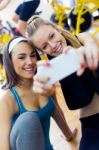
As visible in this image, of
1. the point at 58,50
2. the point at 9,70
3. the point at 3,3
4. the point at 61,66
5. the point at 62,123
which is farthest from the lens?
the point at 3,3

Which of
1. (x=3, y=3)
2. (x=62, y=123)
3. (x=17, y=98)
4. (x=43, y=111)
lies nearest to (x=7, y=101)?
(x=17, y=98)

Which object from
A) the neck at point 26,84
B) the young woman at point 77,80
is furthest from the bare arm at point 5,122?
the young woman at point 77,80

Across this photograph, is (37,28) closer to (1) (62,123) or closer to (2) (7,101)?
(2) (7,101)

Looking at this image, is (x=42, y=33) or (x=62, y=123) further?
(x=62, y=123)

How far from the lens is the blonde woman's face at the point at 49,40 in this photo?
1085mm

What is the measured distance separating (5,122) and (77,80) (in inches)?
12.6

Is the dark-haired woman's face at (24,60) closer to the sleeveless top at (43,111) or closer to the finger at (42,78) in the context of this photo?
the sleeveless top at (43,111)

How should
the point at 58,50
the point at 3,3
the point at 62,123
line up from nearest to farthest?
the point at 58,50, the point at 62,123, the point at 3,3

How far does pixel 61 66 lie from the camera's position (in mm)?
871

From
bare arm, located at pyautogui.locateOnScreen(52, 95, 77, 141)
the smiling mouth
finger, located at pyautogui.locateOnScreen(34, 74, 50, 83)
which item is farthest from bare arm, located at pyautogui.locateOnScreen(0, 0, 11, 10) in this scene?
finger, located at pyautogui.locateOnScreen(34, 74, 50, 83)

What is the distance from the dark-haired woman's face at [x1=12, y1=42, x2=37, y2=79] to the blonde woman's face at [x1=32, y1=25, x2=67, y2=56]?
57 millimetres

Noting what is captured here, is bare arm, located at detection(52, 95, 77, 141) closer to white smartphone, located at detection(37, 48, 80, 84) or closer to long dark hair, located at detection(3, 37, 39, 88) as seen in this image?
long dark hair, located at detection(3, 37, 39, 88)

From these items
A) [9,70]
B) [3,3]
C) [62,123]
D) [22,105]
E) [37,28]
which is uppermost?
[37,28]

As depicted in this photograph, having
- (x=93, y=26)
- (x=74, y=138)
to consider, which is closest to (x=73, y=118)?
(x=74, y=138)
